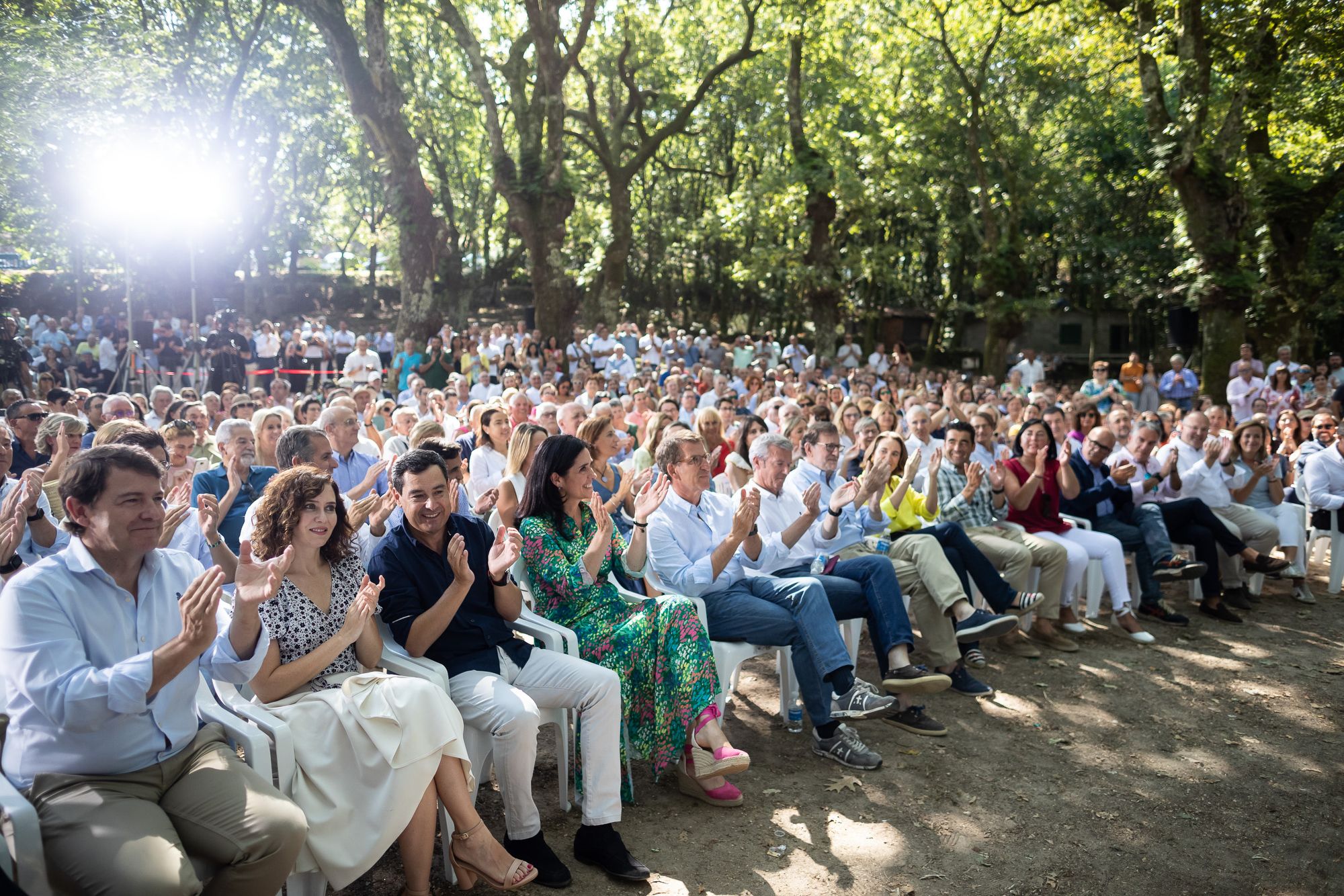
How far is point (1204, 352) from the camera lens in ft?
46.3

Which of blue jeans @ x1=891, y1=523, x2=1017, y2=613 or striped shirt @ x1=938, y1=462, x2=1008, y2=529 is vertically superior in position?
striped shirt @ x1=938, y1=462, x2=1008, y2=529

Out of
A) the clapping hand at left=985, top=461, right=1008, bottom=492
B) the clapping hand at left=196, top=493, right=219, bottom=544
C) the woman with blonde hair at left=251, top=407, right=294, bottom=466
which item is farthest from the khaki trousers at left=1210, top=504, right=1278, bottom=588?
the clapping hand at left=196, top=493, right=219, bottom=544

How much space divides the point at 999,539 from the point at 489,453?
3.10 metres

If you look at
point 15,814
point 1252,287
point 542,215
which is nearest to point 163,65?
point 542,215

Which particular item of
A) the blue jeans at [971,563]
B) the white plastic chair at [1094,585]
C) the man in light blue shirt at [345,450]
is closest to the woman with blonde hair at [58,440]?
the man in light blue shirt at [345,450]

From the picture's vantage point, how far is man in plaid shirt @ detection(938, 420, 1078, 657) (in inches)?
221

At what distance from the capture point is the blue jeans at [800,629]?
13.4 ft

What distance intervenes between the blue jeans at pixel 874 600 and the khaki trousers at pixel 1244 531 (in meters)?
3.47

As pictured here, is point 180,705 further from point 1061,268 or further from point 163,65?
point 1061,268

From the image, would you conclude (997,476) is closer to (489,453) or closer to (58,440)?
(489,453)

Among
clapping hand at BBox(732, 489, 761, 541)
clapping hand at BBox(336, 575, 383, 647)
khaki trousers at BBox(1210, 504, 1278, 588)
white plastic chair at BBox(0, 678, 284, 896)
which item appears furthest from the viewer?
khaki trousers at BBox(1210, 504, 1278, 588)

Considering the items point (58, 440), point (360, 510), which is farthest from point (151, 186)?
point (360, 510)

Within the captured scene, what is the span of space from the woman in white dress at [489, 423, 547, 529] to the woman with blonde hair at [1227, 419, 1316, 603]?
521cm

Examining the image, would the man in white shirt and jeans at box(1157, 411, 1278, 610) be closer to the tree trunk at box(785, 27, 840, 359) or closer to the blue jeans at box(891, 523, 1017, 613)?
the blue jeans at box(891, 523, 1017, 613)
